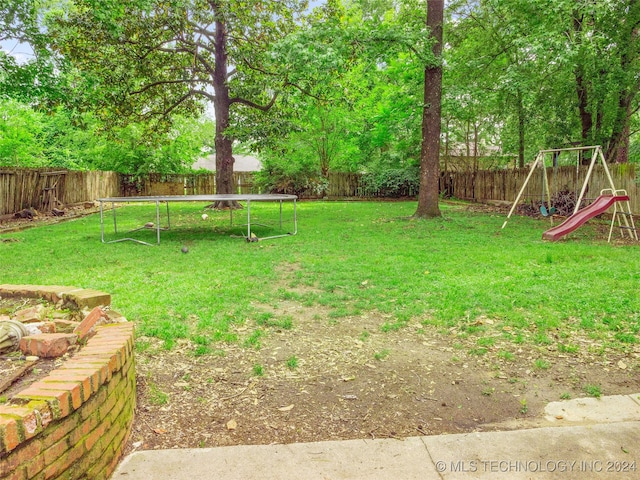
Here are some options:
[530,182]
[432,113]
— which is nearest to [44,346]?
[432,113]

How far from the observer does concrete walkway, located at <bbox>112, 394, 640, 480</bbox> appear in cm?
187

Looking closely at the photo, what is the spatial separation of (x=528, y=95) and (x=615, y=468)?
1107cm

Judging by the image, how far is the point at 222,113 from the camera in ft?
46.5

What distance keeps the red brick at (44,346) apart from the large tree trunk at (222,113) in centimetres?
1184

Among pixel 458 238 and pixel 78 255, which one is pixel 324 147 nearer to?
pixel 458 238

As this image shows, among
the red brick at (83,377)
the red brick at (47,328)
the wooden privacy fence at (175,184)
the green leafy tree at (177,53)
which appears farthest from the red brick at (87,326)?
the wooden privacy fence at (175,184)

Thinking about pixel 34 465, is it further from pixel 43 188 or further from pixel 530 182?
pixel 530 182

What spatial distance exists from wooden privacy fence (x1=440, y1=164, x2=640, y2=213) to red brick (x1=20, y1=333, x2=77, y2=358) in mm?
9627

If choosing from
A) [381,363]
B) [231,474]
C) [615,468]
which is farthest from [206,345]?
[615,468]

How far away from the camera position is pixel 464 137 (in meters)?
20.7

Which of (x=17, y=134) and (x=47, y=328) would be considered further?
(x=17, y=134)

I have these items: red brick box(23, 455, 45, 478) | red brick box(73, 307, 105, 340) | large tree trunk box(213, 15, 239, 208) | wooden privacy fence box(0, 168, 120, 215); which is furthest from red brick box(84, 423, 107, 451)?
large tree trunk box(213, 15, 239, 208)

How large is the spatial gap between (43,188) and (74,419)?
12904 millimetres

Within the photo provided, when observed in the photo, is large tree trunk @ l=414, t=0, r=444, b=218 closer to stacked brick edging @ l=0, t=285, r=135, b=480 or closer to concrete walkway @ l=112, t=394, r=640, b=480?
concrete walkway @ l=112, t=394, r=640, b=480
